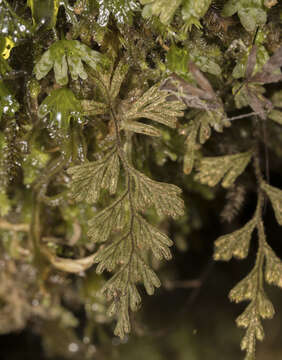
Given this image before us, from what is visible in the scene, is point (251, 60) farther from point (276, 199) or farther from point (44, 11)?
point (44, 11)

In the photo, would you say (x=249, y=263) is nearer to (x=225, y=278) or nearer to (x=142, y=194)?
(x=225, y=278)

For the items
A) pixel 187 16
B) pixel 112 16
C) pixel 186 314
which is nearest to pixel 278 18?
pixel 187 16

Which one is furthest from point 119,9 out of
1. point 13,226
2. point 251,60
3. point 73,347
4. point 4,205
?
point 73,347

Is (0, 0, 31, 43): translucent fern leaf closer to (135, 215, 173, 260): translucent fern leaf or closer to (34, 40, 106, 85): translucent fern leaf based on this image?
(34, 40, 106, 85): translucent fern leaf

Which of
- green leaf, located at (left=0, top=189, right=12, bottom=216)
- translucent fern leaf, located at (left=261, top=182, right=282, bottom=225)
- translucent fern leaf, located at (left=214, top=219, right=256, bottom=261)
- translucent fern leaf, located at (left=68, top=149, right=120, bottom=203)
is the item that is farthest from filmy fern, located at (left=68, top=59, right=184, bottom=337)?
green leaf, located at (left=0, top=189, right=12, bottom=216)

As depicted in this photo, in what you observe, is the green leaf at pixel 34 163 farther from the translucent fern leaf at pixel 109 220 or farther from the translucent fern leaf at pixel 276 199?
the translucent fern leaf at pixel 276 199

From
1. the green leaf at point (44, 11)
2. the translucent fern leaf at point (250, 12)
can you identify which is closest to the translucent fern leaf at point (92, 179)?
the green leaf at point (44, 11)
